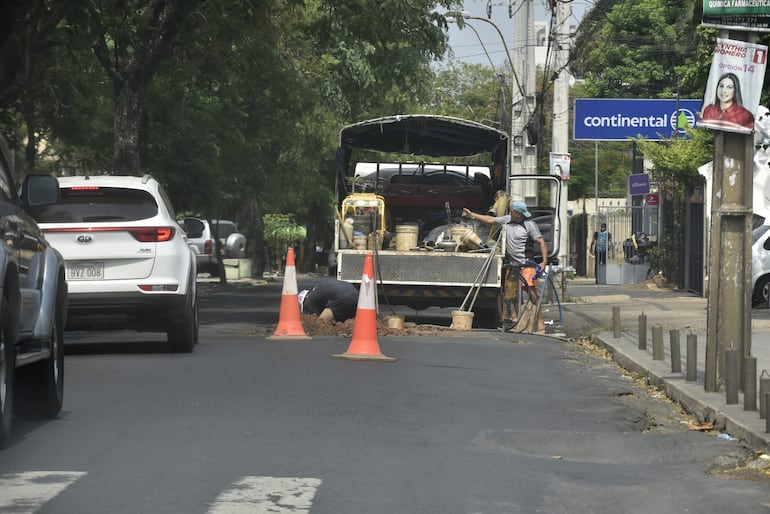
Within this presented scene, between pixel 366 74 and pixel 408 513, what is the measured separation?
2811 cm

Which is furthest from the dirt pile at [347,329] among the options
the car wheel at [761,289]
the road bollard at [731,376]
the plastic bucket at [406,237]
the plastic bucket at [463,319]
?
the car wheel at [761,289]

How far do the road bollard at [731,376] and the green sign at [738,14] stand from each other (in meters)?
2.54

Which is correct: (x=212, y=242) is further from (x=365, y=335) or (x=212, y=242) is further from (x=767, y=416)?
(x=767, y=416)

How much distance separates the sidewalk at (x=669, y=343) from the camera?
32.0 feet

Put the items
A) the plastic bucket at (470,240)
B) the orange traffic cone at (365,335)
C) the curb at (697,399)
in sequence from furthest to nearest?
the plastic bucket at (470,240) < the orange traffic cone at (365,335) < the curb at (697,399)

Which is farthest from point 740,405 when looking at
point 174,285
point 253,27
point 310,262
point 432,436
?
point 310,262

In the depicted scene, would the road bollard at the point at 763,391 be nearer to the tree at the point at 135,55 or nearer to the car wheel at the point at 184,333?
the car wheel at the point at 184,333

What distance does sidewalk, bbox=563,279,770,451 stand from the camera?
384 inches

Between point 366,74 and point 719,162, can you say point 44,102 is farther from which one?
point 719,162

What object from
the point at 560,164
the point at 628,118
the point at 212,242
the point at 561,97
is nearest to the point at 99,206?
the point at 560,164

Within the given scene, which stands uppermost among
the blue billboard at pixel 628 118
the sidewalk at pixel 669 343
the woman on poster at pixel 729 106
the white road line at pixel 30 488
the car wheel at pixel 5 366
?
the blue billboard at pixel 628 118

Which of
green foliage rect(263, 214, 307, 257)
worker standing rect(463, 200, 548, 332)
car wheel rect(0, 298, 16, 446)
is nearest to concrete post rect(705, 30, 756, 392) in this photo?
car wheel rect(0, 298, 16, 446)

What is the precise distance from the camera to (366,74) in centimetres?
3422

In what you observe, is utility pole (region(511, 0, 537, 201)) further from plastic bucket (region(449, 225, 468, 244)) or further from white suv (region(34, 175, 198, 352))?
white suv (region(34, 175, 198, 352))
